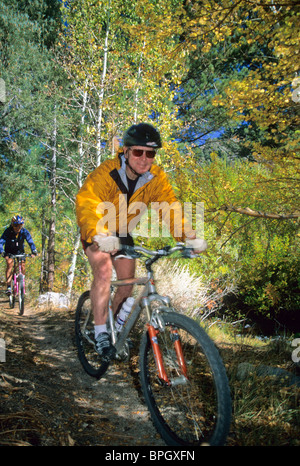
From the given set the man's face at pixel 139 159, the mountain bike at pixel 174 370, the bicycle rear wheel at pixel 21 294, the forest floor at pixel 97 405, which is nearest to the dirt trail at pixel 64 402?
the forest floor at pixel 97 405

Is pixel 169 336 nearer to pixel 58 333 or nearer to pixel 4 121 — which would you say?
pixel 58 333

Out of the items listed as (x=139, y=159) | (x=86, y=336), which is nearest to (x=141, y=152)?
(x=139, y=159)

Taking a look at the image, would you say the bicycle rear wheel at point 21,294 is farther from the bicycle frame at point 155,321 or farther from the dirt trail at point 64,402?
the bicycle frame at point 155,321

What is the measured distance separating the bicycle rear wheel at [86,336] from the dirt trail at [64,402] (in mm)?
106

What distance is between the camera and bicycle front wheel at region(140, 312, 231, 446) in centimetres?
178

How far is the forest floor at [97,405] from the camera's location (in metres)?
2.01

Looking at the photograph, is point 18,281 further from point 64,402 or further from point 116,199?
point 116,199

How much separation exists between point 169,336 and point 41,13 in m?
18.3

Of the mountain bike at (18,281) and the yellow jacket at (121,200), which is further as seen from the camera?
the mountain bike at (18,281)

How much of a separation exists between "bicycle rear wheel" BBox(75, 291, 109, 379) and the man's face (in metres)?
1.66

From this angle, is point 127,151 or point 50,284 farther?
point 50,284

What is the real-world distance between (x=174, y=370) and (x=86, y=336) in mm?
1356
